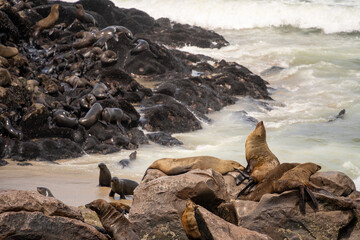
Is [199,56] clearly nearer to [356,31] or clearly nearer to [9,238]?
[356,31]

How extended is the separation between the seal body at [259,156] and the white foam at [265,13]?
907 inches

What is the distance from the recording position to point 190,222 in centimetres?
423

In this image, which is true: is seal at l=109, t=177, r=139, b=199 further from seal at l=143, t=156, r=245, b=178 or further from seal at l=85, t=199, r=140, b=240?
seal at l=85, t=199, r=140, b=240

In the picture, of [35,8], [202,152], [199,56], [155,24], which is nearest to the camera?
[202,152]

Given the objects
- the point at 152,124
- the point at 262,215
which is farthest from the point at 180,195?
the point at 152,124

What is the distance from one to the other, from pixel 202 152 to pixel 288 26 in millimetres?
20895

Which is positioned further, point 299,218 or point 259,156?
point 259,156

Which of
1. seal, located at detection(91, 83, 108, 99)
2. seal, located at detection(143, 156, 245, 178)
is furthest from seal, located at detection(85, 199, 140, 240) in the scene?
seal, located at detection(91, 83, 108, 99)

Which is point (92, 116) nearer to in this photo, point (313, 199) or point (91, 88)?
point (91, 88)

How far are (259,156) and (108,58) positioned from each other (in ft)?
26.8

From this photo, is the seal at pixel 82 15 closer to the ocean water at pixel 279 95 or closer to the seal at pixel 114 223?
the ocean water at pixel 279 95

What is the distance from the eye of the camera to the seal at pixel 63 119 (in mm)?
9445

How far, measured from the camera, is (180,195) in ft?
14.8

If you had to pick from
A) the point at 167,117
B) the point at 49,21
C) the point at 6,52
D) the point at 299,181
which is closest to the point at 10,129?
the point at 6,52
